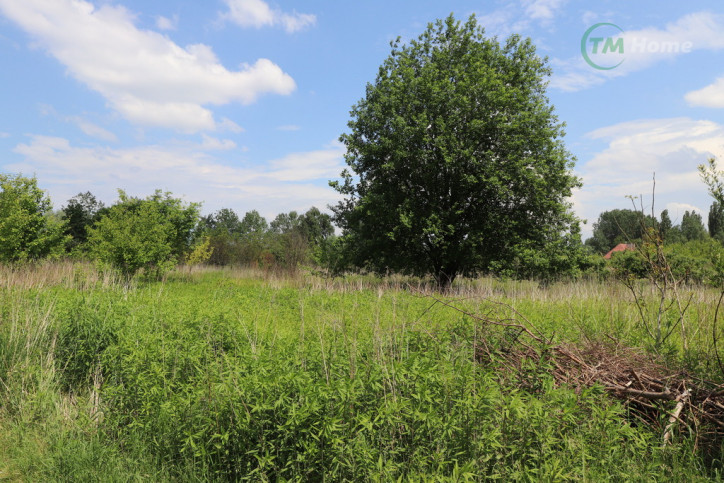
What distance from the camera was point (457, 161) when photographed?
16.3m

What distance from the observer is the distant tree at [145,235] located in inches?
685

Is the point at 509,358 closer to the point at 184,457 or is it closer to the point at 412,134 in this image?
the point at 184,457

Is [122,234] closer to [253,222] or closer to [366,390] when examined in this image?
[366,390]

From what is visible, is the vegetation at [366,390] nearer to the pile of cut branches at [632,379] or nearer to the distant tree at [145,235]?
the pile of cut branches at [632,379]

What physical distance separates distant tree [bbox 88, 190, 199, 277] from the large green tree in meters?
8.70

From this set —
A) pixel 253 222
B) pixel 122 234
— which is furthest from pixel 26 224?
pixel 253 222

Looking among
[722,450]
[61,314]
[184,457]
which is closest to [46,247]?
[61,314]

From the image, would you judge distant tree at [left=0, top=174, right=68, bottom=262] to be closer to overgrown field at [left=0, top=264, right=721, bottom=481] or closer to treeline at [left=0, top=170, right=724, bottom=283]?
treeline at [left=0, top=170, right=724, bottom=283]

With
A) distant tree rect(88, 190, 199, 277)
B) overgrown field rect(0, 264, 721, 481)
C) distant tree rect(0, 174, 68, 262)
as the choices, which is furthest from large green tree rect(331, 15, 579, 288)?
distant tree rect(0, 174, 68, 262)

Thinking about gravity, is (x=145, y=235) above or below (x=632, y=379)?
above

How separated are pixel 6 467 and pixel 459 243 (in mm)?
15043

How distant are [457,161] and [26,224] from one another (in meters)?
20.2

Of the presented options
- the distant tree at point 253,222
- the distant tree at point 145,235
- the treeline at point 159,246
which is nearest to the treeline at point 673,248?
the treeline at point 159,246

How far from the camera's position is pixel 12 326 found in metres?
6.71
